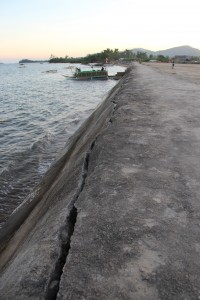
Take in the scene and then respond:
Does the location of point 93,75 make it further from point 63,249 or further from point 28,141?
point 63,249

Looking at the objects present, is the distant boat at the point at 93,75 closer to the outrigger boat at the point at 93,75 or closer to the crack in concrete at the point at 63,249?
the outrigger boat at the point at 93,75

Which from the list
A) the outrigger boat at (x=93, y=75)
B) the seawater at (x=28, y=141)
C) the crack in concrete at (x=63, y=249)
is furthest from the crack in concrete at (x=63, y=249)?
the outrigger boat at (x=93, y=75)

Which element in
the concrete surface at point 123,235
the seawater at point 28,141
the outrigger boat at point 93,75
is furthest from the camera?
the outrigger boat at point 93,75

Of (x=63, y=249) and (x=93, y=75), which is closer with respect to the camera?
(x=63, y=249)

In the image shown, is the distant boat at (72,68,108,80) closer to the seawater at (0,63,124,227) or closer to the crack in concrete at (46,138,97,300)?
the seawater at (0,63,124,227)

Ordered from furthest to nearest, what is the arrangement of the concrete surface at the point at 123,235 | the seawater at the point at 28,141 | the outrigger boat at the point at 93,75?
the outrigger boat at the point at 93,75
the seawater at the point at 28,141
the concrete surface at the point at 123,235

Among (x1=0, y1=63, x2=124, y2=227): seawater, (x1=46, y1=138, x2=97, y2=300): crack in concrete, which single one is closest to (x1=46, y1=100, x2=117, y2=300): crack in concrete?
(x1=46, y1=138, x2=97, y2=300): crack in concrete

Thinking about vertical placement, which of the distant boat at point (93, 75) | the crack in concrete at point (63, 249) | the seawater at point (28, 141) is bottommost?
the distant boat at point (93, 75)

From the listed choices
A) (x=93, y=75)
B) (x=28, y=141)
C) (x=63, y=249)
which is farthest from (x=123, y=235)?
(x=93, y=75)

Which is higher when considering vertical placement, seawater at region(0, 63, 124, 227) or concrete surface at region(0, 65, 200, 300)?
concrete surface at region(0, 65, 200, 300)

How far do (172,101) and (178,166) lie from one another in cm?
507

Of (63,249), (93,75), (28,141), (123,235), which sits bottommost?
(93,75)

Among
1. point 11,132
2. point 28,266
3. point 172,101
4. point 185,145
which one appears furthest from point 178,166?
point 11,132

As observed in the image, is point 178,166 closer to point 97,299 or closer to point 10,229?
point 97,299
